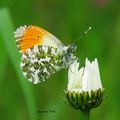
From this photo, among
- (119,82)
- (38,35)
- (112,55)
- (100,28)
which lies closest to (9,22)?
(38,35)

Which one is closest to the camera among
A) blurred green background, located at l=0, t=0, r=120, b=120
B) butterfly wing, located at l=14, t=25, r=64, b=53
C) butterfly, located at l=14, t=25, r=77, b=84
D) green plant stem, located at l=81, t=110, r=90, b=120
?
green plant stem, located at l=81, t=110, r=90, b=120

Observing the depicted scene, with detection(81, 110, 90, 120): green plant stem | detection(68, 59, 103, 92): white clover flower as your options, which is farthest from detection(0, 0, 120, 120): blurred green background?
detection(81, 110, 90, 120): green plant stem

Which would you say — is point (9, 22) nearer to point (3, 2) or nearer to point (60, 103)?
point (60, 103)

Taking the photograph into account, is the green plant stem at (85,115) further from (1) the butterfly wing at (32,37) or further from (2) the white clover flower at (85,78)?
(1) the butterfly wing at (32,37)

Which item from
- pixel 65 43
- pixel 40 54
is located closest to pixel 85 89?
pixel 40 54

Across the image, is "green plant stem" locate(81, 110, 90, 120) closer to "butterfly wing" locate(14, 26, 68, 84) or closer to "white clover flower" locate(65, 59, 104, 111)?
"white clover flower" locate(65, 59, 104, 111)

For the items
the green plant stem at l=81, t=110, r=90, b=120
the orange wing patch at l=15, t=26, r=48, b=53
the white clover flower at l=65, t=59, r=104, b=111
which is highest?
the orange wing patch at l=15, t=26, r=48, b=53
